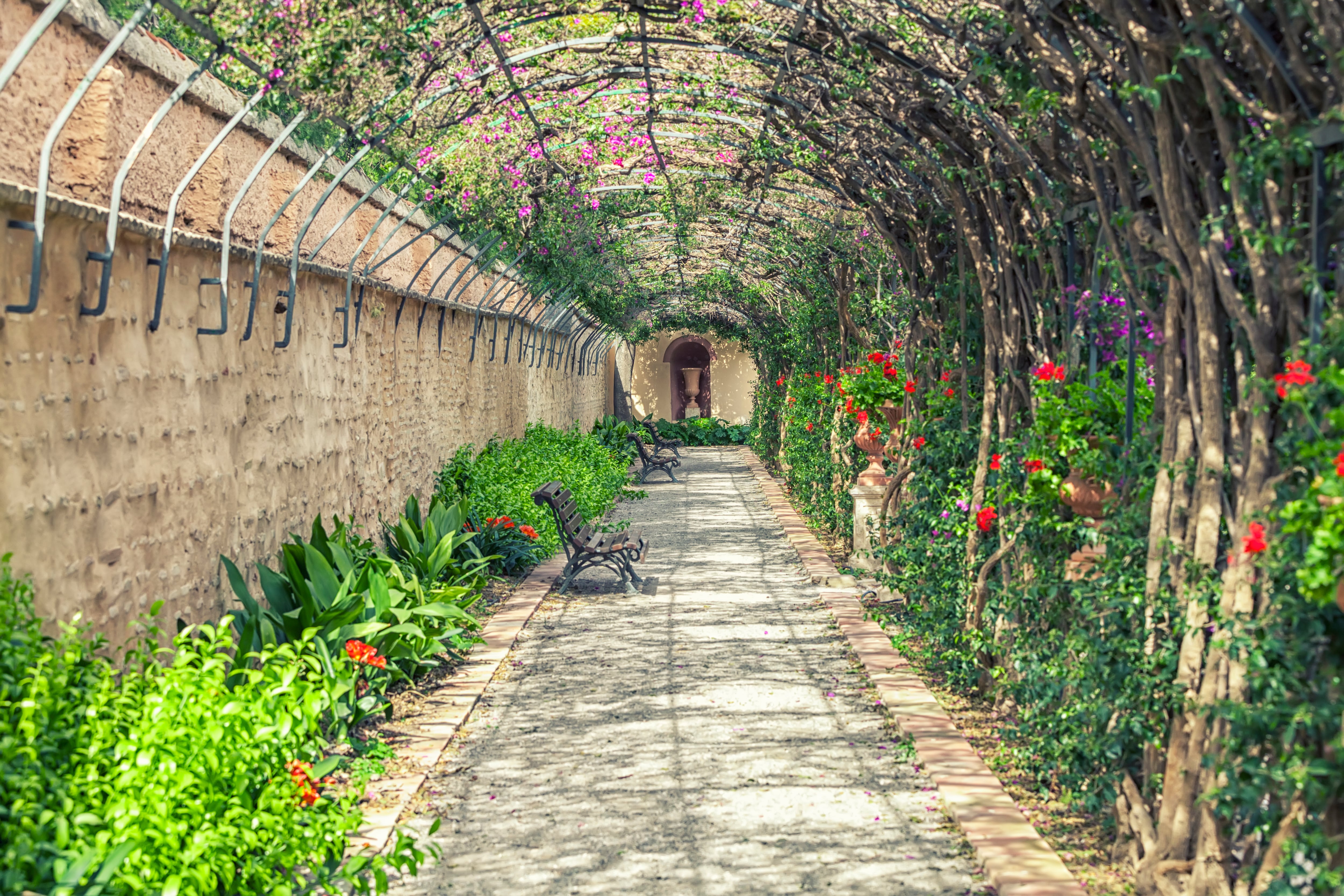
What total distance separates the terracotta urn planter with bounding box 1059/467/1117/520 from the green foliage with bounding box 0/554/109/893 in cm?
284

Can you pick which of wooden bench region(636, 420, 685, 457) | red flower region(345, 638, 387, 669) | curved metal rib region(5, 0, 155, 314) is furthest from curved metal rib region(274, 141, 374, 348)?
wooden bench region(636, 420, 685, 457)

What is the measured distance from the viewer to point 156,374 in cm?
421

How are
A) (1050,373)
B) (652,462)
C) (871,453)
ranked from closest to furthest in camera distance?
(1050,373)
(871,453)
(652,462)

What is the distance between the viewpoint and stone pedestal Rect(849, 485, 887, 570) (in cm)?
828

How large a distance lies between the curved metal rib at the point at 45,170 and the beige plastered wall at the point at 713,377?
24.6 meters

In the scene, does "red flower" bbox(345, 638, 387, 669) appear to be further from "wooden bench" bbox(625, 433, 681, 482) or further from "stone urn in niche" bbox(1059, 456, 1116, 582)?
"wooden bench" bbox(625, 433, 681, 482)

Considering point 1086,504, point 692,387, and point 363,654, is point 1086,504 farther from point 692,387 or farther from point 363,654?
point 692,387

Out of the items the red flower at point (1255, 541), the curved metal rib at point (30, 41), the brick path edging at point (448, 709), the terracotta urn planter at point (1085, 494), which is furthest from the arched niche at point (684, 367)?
the red flower at point (1255, 541)

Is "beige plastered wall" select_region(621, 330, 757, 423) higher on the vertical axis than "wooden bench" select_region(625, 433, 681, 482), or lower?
higher

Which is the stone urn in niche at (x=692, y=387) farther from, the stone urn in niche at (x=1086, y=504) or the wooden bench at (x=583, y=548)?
the stone urn in niche at (x=1086, y=504)

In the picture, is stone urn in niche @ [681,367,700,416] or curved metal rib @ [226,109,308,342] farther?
stone urn in niche @ [681,367,700,416]

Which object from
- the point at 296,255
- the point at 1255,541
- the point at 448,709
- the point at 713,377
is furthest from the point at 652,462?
the point at 1255,541

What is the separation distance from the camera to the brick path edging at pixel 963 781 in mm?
3148

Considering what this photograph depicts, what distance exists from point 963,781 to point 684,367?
27.2 metres
